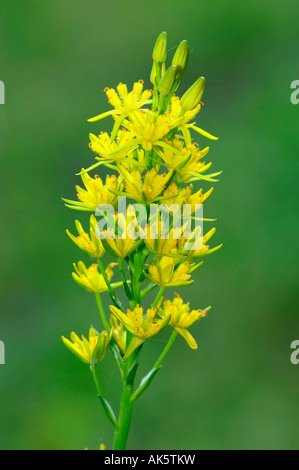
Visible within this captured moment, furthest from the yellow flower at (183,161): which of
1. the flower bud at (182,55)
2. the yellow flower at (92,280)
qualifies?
the yellow flower at (92,280)

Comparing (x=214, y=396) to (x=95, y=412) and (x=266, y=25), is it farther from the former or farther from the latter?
(x=266, y=25)

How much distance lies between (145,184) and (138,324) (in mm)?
209

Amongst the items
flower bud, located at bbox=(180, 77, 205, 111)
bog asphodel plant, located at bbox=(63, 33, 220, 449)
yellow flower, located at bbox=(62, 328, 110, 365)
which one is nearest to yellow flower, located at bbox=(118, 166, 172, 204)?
bog asphodel plant, located at bbox=(63, 33, 220, 449)

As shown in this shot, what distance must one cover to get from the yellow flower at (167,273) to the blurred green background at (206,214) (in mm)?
1243

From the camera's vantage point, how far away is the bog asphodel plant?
83cm

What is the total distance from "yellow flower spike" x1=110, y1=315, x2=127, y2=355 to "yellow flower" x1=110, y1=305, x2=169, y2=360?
5 cm

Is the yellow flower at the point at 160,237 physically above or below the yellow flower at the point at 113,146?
below

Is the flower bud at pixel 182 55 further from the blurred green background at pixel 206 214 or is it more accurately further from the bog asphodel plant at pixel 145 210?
the blurred green background at pixel 206 214

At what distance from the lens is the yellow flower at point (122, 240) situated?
83cm

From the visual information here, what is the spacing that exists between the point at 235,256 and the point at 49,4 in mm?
1628

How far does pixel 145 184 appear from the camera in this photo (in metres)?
0.83

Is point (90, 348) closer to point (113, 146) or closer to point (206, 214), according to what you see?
point (113, 146)

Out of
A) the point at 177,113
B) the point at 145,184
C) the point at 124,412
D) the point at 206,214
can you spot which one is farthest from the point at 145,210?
the point at 206,214
